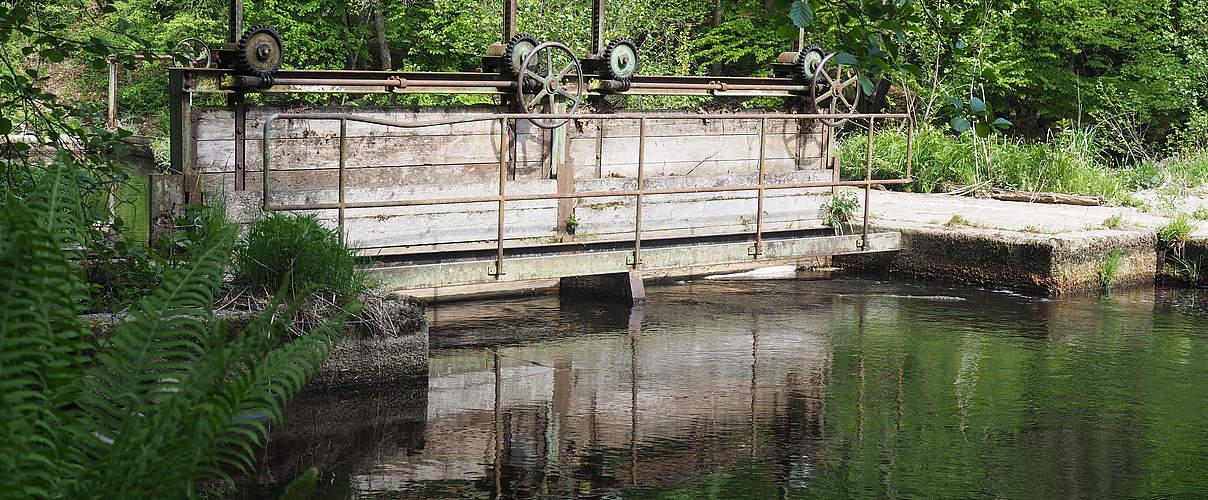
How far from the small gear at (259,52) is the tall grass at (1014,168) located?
8.22m

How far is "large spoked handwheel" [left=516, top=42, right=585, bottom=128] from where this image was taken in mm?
8641

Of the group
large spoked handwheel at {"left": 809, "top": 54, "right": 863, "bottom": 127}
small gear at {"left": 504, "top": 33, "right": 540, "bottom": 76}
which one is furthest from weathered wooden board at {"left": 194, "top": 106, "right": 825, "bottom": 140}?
small gear at {"left": 504, "top": 33, "right": 540, "bottom": 76}

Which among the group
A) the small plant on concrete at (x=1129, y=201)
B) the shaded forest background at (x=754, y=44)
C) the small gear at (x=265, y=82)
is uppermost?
the shaded forest background at (x=754, y=44)

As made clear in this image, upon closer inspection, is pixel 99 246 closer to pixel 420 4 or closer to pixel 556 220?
pixel 556 220

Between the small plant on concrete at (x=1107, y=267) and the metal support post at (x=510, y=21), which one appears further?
the small plant on concrete at (x=1107, y=267)

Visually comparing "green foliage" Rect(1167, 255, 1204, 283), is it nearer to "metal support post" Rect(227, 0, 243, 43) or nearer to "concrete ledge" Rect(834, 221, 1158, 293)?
"concrete ledge" Rect(834, 221, 1158, 293)

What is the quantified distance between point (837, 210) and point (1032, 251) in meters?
1.62

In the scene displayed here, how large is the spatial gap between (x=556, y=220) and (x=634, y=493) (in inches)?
183

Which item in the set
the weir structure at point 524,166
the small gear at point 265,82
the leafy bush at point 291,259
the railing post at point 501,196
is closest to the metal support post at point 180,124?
the weir structure at point 524,166

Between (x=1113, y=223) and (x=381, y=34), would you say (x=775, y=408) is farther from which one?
(x=381, y=34)

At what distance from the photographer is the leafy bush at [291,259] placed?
588 cm

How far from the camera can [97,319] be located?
5.19 metres

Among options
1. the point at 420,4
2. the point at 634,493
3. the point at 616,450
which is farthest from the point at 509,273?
the point at 420,4

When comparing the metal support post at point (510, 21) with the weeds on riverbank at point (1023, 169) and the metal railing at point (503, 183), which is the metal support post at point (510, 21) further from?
the weeds on riverbank at point (1023, 169)
